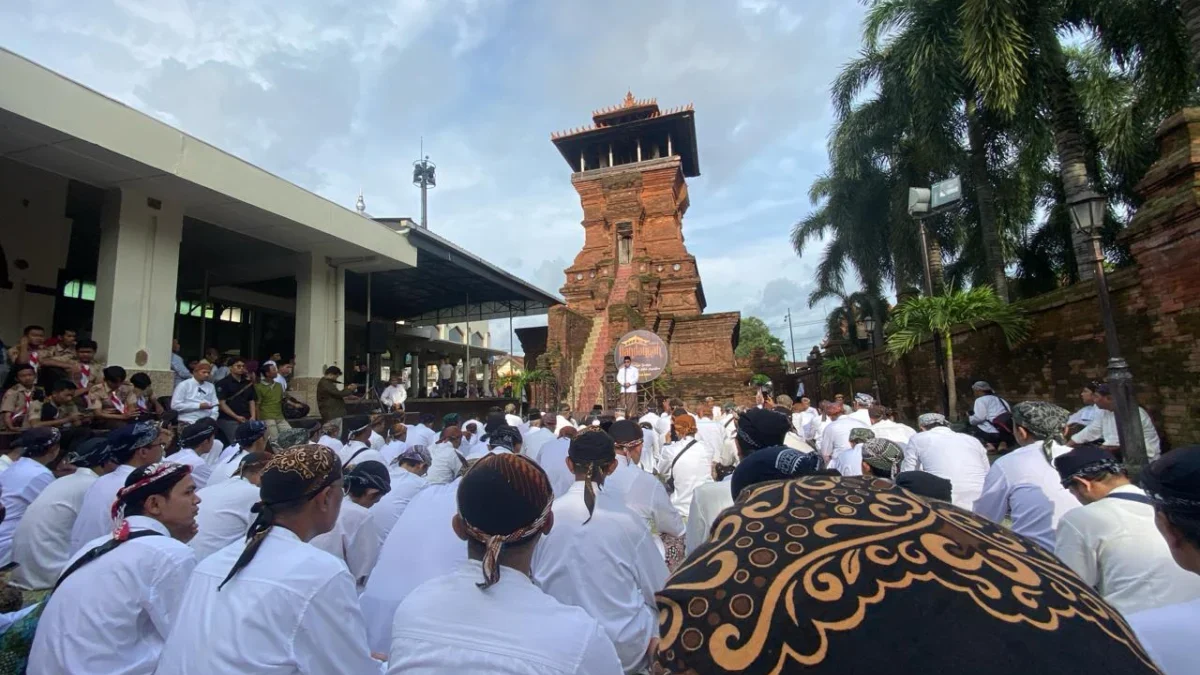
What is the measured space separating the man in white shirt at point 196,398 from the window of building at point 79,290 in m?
7.65

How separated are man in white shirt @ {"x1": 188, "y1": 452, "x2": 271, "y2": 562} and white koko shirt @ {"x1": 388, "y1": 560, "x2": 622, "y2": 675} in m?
2.26

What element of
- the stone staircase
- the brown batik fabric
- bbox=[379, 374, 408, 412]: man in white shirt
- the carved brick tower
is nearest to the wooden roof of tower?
the carved brick tower

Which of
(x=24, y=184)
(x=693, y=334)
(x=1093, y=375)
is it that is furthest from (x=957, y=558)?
(x=693, y=334)

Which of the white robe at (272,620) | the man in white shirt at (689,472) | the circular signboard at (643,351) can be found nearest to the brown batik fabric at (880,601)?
the white robe at (272,620)

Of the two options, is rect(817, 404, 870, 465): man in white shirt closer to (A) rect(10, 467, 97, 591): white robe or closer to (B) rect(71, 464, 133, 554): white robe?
(B) rect(71, 464, 133, 554): white robe

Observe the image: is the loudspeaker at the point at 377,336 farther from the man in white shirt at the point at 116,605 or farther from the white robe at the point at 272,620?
the white robe at the point at 272,620

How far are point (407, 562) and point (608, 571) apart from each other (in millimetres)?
1044

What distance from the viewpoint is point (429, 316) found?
24.9 m

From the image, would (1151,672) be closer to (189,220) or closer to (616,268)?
(189,220)

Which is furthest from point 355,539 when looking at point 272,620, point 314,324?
point 314,324

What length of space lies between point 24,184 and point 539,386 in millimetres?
13484

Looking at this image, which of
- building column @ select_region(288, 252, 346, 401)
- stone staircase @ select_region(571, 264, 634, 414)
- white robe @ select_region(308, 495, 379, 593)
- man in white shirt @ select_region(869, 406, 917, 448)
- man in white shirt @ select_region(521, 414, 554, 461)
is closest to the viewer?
white robe @ select_region(308, 495, 379, 593)

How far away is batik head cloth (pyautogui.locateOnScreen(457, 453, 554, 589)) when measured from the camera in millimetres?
1809

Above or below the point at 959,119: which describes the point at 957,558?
below
